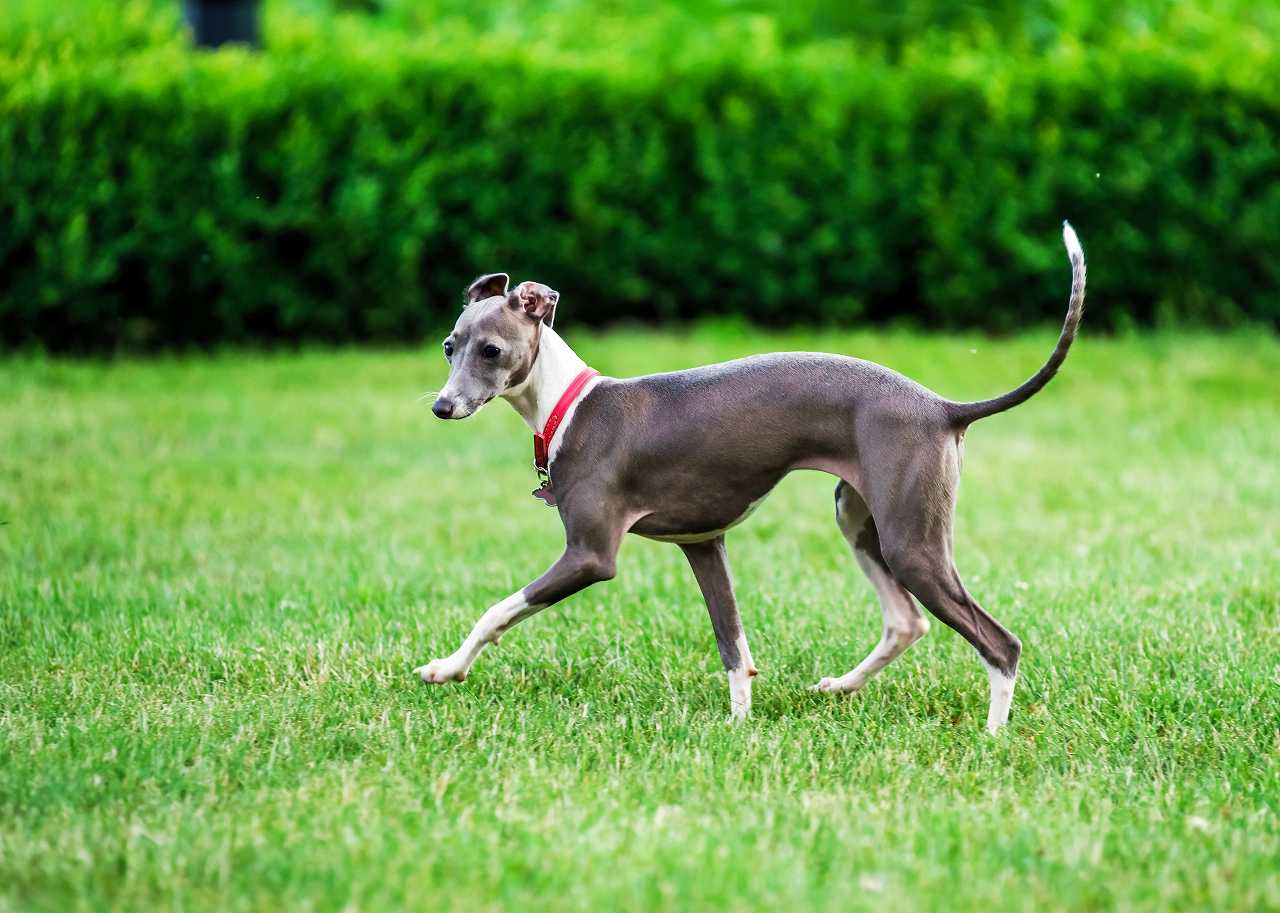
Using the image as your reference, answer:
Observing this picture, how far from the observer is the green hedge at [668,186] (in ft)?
36.8

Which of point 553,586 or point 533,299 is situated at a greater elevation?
point 533,299

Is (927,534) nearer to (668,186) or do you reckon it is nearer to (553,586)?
(553,586)

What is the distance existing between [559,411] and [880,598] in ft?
3.67

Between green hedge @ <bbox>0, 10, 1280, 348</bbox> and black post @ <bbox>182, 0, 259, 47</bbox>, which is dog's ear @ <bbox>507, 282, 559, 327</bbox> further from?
black post @ <bbox>182, 0, 259, 47</bbox>

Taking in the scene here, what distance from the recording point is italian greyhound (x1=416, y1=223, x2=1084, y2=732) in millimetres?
4270

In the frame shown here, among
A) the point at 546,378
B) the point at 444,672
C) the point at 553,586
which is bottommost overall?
the point at 444,672

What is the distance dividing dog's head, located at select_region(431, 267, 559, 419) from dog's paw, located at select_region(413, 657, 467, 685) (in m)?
0.70

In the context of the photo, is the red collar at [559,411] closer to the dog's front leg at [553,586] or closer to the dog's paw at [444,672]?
the dog's front leg at [553,586]

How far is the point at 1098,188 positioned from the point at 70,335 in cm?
746

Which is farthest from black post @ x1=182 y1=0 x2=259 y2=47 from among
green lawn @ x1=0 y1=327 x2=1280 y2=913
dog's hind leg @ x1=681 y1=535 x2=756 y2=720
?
dog's hind leg @ x1=681 y1=535 x2=756 y2=720

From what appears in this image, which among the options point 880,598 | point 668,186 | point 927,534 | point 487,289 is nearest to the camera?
point 927,534

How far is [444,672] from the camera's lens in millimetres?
4488

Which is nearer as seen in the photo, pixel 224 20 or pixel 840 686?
pixel 840 686

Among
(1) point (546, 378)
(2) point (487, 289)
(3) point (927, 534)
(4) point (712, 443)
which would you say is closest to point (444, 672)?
(1) point (546, 378)
